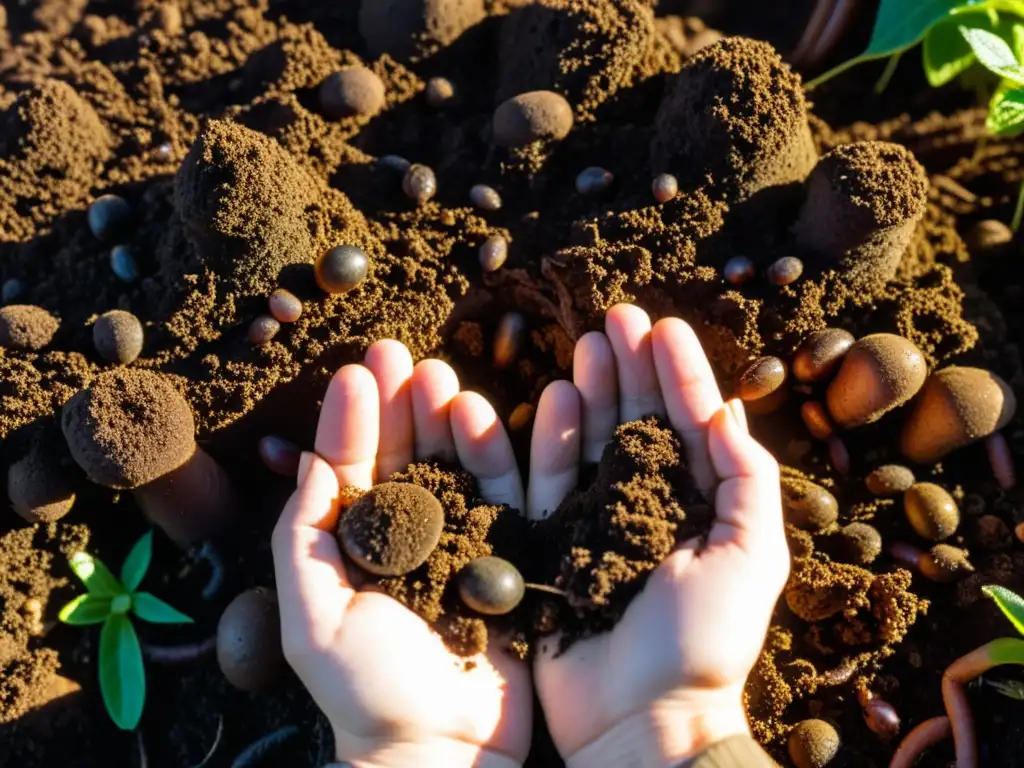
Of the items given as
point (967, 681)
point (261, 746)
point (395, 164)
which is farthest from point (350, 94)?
point (967, 681)

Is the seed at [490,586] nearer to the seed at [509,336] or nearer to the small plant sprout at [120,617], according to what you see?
the seed at [509,336]

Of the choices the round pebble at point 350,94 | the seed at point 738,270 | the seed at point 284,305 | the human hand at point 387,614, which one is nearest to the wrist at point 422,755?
the human hand at point 387,614

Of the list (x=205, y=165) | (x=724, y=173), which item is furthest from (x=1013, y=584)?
(x=205, y=165)

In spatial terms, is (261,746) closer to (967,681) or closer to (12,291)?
(12,291)

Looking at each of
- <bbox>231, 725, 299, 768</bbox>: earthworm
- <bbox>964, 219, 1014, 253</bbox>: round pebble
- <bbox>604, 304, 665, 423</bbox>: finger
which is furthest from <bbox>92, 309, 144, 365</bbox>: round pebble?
<bbox>964, 219, 1014, 253</bbox>: round pebble

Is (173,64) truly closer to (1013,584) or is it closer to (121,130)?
(121,130)

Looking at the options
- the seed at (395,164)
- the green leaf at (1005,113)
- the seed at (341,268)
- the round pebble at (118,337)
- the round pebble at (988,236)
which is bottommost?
the round pebble at (118,337)

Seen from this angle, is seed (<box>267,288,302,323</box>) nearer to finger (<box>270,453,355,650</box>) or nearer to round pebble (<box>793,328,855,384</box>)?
finger (<box>270,453,355,650</box>)
